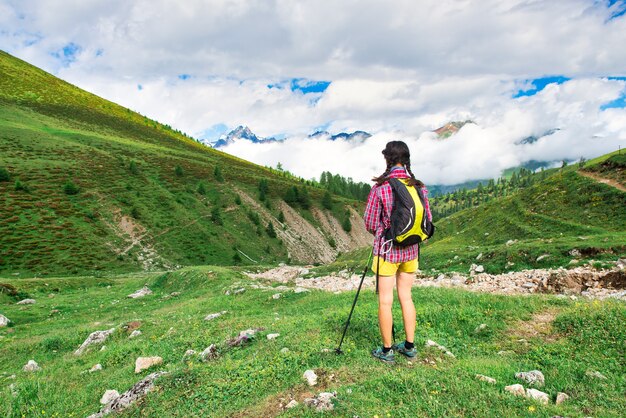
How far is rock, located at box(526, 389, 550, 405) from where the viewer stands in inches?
229

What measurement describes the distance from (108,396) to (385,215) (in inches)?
311

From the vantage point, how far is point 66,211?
73688 millimetres

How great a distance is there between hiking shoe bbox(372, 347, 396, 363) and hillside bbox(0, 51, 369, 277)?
66238 mm

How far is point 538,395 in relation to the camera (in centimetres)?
591

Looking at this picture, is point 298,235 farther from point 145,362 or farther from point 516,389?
point 516,389

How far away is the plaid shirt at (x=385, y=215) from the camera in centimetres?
Answer: 735

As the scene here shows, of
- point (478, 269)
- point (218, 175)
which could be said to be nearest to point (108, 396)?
point (478, 269)

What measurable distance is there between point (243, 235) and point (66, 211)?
39.7 meters

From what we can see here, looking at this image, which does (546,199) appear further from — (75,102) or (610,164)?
(75,102)

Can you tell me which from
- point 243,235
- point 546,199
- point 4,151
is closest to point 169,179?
point 243,235

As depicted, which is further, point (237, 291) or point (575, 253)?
point (575, 253)

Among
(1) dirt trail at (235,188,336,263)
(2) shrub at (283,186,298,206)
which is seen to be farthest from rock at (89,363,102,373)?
(2) shrub at (283,186,298,206)

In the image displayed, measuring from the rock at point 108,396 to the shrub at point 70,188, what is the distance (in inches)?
3491

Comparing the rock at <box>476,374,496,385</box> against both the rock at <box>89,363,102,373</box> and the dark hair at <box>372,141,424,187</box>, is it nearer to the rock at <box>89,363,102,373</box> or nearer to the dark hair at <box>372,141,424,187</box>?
the dark hair at <box>372,141,424,187</box>
